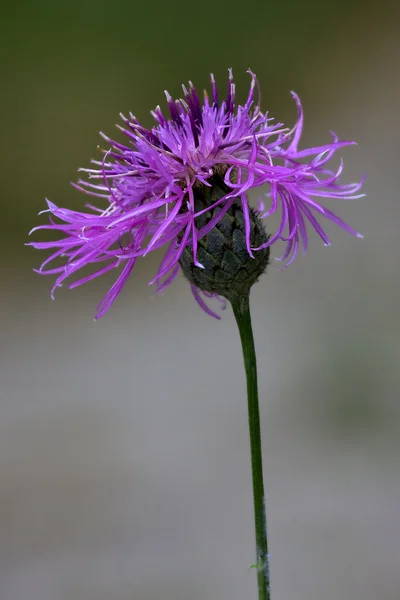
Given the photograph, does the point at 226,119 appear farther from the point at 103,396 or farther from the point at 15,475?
the point at 103,396

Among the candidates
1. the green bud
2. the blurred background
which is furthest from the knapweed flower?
the blurred background

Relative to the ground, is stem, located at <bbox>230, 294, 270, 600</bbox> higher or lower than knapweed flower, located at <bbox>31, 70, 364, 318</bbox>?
lower

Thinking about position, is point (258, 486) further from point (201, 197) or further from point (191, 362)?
point (191, 362)

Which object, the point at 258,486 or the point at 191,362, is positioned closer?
the point at 258,486

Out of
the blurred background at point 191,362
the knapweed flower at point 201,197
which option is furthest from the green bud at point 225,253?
the blurred background at point 191,362

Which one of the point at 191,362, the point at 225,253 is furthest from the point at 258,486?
the point at 191,362

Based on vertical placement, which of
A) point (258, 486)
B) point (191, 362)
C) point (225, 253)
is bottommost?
point (258, 486)

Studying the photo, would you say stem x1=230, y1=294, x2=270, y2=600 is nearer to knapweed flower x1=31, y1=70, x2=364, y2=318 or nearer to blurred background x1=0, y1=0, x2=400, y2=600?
knapweed flower x1=31, y1=70, x2=364, y2=318

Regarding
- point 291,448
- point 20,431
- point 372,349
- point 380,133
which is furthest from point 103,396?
point 380,133

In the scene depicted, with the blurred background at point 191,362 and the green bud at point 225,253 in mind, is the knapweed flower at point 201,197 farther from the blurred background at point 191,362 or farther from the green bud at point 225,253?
the blurred background at point 191,362
